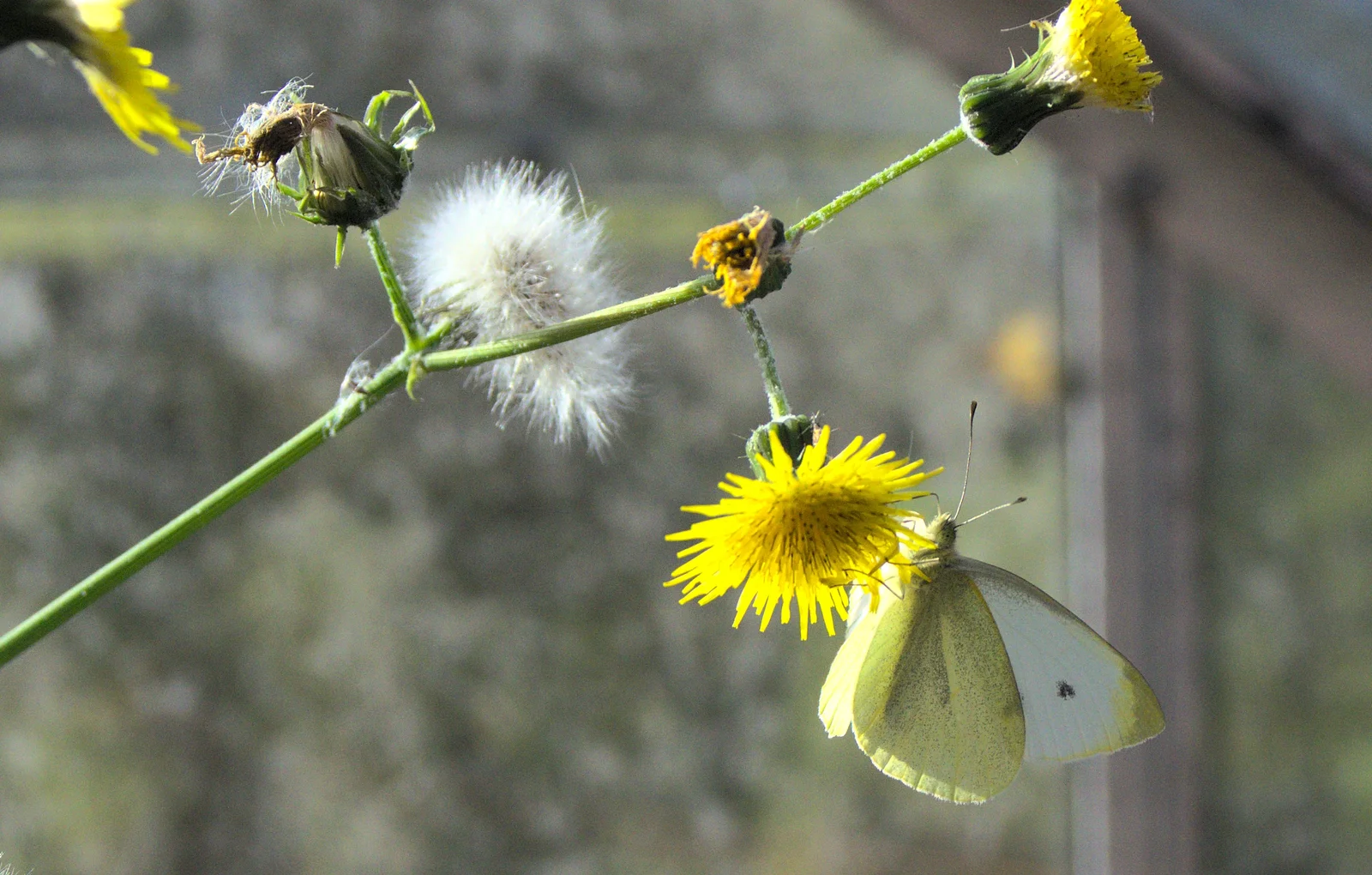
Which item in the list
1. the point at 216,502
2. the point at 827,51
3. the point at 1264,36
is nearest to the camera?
the point at 216,502

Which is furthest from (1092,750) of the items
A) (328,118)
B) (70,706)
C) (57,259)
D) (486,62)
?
(57,259)

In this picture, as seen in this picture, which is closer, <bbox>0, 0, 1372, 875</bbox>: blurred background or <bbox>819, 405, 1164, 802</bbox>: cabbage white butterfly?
<bbox>819, 405, 1164, 802</bbox>: cabbage white butterfly

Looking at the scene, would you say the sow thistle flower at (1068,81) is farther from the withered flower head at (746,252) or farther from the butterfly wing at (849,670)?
the butterfly wing at (849,670)

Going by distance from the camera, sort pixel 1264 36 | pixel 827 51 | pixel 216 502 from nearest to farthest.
Result: 1. pixel 216 502
2. pixel 1264 36
3. pixel 827 51

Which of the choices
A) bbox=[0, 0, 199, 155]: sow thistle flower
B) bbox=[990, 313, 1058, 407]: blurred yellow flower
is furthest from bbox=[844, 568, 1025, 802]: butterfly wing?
bbox=[990, 313, 1058, 407]: blurred yellow flower

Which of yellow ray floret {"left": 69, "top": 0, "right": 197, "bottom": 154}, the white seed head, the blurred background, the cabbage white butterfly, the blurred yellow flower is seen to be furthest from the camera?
the blurred yellow flower

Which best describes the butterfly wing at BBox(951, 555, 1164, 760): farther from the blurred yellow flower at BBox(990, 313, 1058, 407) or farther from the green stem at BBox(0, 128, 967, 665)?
the blurred yellow flower at BBox(990, 313, 1058, 407)

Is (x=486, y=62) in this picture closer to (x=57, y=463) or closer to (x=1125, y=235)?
(x=57, y=463)
